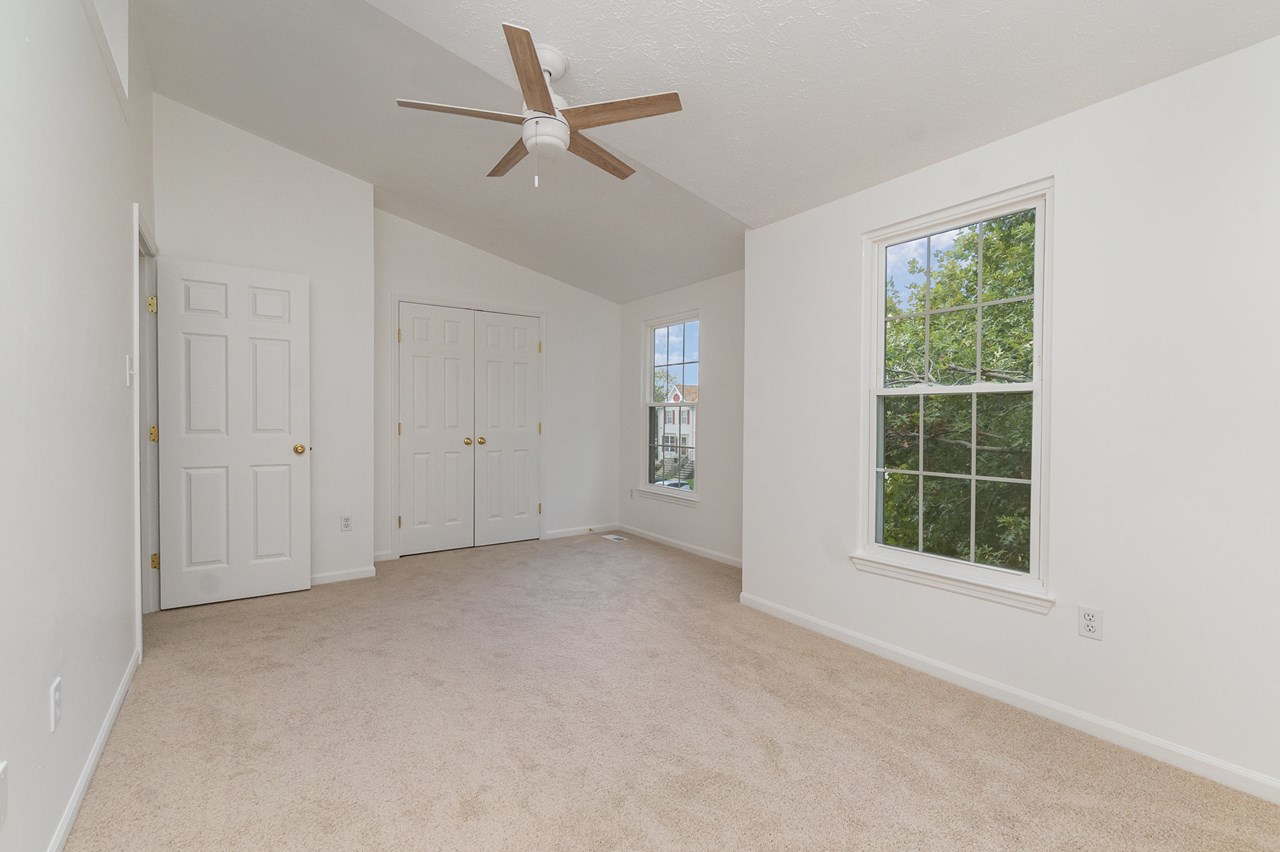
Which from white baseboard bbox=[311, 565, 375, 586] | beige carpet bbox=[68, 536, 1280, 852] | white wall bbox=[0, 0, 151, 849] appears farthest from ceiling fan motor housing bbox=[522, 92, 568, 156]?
white baseboard bbox=[311, 565, 375, 586]

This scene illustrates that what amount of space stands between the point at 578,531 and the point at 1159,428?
467 cm

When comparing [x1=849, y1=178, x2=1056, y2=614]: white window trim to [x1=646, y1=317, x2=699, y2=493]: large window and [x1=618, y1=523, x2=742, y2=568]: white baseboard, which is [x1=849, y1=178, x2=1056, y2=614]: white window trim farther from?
[x1=646, y1=317, x2=699, y2=493]: large window

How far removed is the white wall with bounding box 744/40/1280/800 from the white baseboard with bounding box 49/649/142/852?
3.15m

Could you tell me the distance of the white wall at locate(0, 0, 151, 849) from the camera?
4.45ft

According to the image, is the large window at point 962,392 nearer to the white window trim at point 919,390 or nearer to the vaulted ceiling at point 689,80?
the white window trim at point 919,390

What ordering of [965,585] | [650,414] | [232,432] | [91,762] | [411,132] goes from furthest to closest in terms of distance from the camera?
[650,414]
[232,432]
[411,132]
[965,585]
[91,762]

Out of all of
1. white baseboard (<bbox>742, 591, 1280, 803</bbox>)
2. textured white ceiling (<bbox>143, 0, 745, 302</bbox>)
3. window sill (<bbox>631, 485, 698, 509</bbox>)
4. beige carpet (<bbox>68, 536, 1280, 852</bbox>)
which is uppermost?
textured white ceiling (<bbox>143, 0, 745, 302</bbox>)

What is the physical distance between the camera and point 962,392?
8.92 ft

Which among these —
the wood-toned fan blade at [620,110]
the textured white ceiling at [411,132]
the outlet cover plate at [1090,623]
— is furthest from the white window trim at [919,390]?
the wood-toned fan blade at [620,110]

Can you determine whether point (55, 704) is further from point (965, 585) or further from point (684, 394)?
point (684, 394)

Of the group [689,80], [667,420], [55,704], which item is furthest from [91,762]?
[667,420]

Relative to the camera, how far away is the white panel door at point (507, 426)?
17.6 feet

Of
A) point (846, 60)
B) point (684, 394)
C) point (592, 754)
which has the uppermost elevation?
point (846, 60)

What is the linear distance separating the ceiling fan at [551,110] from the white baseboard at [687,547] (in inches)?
130
